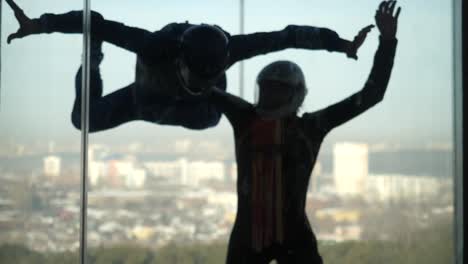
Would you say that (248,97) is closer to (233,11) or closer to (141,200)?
(233,11)

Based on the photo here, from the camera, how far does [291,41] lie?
1757mm

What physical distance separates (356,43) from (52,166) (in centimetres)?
83

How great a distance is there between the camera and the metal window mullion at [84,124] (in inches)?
69.7

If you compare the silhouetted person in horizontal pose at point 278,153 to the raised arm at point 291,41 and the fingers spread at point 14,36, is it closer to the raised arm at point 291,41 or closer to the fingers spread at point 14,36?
the raised arm at point 291,41

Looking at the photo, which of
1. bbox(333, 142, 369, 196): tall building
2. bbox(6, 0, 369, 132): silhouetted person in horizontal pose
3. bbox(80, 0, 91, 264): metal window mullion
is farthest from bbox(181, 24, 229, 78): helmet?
bbox(333, 142, 369, 196): tall building

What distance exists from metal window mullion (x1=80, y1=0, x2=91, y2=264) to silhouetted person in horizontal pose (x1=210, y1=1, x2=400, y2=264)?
1.07ft

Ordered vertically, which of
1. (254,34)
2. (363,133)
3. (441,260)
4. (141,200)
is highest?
(254,34)

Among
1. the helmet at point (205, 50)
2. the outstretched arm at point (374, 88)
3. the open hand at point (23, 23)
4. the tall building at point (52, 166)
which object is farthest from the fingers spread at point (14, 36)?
the outstretched arm at point (374, 88)

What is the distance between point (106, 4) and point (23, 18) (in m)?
0.21

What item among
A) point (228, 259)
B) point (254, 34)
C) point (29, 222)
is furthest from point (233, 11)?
point (29, 222)

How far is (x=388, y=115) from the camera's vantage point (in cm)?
175

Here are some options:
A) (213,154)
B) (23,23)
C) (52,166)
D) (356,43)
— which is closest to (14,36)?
(23,23)

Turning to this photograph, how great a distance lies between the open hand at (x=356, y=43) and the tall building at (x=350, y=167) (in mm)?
221

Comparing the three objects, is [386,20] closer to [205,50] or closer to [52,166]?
[205,50]
